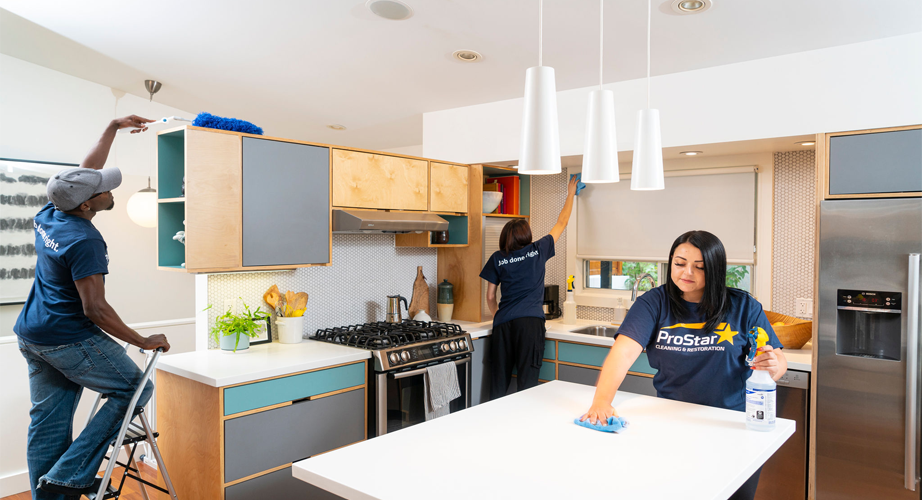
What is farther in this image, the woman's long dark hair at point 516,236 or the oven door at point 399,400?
the woman's long dark hair at point 516,236

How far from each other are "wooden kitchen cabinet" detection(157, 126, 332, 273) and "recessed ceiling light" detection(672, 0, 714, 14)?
1929 millimetres

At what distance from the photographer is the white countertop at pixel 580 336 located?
9.68 feet

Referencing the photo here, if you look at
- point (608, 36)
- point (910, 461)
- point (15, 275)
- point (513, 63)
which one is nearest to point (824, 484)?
point (910, 461)

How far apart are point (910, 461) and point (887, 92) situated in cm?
174

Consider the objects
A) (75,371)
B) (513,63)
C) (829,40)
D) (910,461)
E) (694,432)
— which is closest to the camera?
(694,432)

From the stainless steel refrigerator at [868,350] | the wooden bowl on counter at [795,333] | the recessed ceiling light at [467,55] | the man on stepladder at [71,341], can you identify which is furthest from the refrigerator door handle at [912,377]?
the man on stepladder at [71,341]

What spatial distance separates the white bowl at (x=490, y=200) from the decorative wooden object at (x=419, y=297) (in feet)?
2.18

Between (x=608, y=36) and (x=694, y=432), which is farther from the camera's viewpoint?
(x=608, y=36)

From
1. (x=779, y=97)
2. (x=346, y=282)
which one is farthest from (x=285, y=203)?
(x=779, y=97)

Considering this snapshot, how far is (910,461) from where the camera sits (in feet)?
8.64

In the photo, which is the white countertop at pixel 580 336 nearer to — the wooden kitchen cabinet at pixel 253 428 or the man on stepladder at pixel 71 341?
the wooden kitchen cabinet at pixel 253 428

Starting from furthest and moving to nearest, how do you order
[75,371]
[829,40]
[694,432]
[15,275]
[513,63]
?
1. [15,275]
2. [513,63]
3. [829,40]
4. [75,371]
5. [694,432]

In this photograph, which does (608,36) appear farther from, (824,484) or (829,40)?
(824,484)

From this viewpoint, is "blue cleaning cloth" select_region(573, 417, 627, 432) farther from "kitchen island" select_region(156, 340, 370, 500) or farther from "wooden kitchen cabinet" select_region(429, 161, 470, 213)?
"wooden kitchen cabinet" select_region(429, 161, 470, 213)
